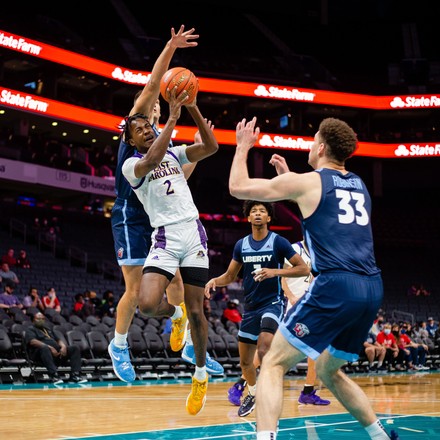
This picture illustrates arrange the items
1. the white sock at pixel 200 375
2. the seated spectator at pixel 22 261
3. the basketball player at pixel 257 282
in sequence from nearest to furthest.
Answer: the white sock at pixel 200 375
the basketball player at pixel 257 282
the seated spectator at pixel 22 261

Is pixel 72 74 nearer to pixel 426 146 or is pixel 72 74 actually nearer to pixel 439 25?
pixel 426 146

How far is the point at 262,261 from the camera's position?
9.05m

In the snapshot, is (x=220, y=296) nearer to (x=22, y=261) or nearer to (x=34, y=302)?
(x=22, y=261)

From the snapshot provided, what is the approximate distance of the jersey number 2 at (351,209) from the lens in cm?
492

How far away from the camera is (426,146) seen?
37.6 meters

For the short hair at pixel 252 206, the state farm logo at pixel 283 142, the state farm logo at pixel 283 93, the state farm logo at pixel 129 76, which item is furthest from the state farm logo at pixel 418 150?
the short hair at pixel 252 206

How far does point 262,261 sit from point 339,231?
13.7ft

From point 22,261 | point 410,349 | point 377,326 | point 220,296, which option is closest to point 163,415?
point 377,326

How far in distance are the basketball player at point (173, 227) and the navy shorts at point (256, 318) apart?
2521 millimetres

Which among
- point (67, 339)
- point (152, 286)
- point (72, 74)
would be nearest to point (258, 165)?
point (72, 74)

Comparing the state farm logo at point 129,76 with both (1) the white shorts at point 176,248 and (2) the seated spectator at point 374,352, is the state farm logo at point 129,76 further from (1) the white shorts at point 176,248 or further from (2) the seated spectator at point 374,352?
(1) the white shorts at point 176,248

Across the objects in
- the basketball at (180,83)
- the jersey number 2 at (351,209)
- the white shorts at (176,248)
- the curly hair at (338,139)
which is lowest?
the white shorts at (176,248)

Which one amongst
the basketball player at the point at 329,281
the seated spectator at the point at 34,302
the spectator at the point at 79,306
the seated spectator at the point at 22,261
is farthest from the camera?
the seated spectator at the point at 22,261

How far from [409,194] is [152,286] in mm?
36315
